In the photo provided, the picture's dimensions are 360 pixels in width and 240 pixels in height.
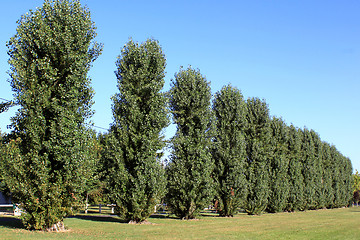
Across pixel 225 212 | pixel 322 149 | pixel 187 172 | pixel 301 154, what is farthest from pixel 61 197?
pixel 322 149

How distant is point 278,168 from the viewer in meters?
43.4

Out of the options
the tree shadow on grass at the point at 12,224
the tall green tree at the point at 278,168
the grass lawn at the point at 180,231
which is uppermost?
the tall green tree at the point at 278,168

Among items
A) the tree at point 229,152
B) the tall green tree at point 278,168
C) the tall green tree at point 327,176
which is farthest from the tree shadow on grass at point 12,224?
the tall green tree at point 327,176

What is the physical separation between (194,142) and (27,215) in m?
16.3

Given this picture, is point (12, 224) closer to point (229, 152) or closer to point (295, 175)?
point (229, 152)

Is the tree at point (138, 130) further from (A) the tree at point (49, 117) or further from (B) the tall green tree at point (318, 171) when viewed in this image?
(B) the tall green tree at point (318, 171)

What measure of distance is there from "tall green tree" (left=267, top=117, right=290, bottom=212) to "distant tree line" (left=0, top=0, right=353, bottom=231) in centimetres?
16

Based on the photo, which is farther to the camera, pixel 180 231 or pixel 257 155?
pixel 257 155

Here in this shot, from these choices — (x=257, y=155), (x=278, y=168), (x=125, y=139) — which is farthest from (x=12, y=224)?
(x=278, y=168)

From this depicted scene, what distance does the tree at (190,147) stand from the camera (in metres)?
28.5

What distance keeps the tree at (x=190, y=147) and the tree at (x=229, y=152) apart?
4230 millimetres

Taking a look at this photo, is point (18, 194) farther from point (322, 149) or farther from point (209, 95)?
point (322, 149)

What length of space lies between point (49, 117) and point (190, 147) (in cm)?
A: 1422

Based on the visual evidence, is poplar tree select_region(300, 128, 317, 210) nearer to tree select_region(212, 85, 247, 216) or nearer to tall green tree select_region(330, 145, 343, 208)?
tall green tree select_region(330, 145, 343, 208)
